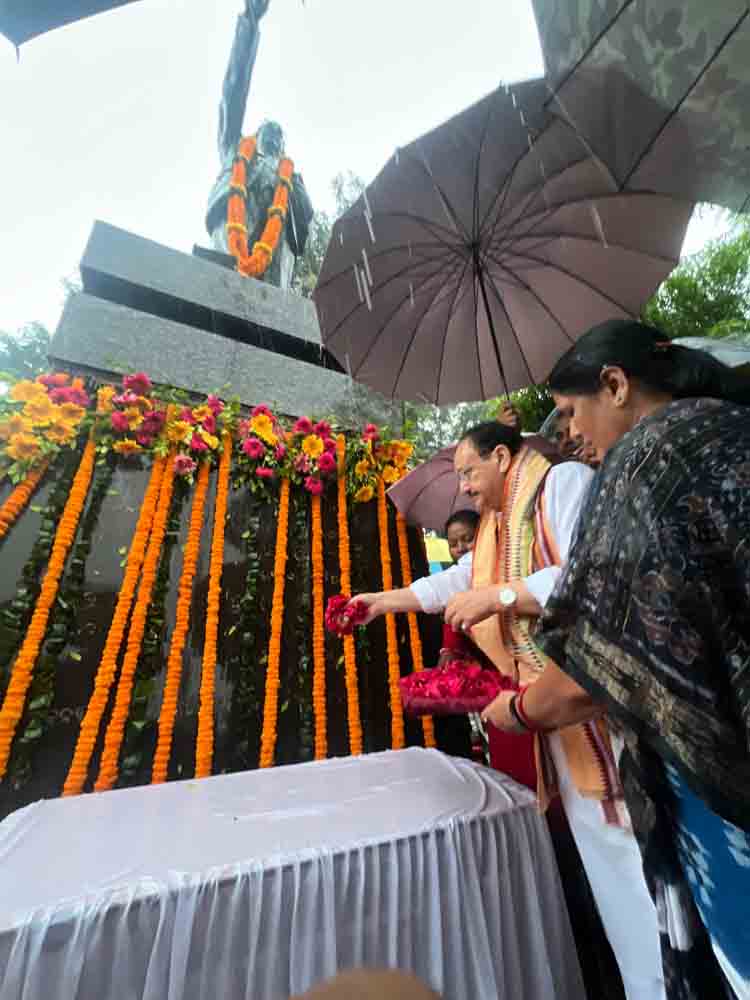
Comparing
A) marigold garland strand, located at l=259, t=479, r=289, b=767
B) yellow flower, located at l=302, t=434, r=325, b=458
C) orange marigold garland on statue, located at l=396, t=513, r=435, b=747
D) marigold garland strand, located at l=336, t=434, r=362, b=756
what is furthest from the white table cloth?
yellow flower, located at l=302, t=434, r=325, b=458

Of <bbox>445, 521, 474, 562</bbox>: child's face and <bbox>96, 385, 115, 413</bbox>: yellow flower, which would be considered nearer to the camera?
<bbox>96, 385, 115, 413</bbox>: yellow flower

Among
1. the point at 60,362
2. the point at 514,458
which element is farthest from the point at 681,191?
the point at 60,362

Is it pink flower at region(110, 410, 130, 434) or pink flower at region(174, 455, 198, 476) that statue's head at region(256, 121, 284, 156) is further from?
pink flower at region(174, 455, 198, 476)

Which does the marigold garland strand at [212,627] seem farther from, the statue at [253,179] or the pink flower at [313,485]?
the statue at [253,179]

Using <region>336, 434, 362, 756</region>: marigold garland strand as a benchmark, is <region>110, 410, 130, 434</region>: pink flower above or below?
above

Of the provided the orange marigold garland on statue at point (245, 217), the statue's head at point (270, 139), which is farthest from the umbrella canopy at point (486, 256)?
the statue's head at point (270, 139)

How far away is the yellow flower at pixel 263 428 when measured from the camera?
2797mm

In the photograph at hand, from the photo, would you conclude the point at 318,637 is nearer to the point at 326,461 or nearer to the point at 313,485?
the point at 313,485

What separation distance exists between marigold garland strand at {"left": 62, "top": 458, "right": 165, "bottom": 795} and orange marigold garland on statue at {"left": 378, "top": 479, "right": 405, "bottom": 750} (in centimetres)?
138

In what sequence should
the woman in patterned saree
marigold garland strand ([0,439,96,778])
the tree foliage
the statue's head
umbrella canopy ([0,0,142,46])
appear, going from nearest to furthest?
the woman in patterned saree
marigold garland strand ([0,439,96,778])
umbrella canopy ([0,0,142,46])
the statue's head
the tree foliage

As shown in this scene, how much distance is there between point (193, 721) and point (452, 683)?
1368 mm

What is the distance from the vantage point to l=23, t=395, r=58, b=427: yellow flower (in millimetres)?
2275

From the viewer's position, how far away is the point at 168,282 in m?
4.13

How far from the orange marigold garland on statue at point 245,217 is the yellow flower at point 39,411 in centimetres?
355
